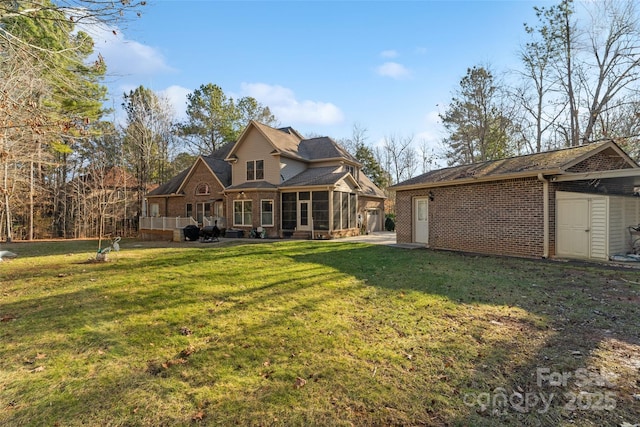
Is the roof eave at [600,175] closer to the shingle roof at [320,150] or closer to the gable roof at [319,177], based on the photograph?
the gable roof at [319,177]

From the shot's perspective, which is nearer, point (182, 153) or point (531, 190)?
point (531, 190)

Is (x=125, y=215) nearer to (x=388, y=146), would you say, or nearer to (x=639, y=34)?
(x=388, y=146)

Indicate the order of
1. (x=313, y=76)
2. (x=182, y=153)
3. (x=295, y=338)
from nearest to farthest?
(x=295, y=338) < (x=313, y=76) < (x=182, y=153)

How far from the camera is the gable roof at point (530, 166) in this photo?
9.55m

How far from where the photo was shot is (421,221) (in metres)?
14.2

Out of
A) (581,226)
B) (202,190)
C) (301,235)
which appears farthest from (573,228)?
(202,190)

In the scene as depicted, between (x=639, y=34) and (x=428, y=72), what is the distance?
44.6 feet

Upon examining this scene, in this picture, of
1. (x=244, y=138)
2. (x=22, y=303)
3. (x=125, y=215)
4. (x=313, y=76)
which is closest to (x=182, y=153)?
(x=125, y=215)

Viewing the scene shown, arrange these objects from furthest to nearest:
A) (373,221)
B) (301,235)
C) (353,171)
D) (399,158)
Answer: (399,158), (373,221), (353,171), (301,235)

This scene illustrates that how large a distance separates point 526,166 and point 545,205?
5.14 ft

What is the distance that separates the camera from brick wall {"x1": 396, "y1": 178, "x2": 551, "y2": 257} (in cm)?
1006

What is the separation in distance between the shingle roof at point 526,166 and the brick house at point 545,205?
29mm

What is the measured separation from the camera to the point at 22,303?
17.3 ft

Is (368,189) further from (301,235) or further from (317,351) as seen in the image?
(317,351)
